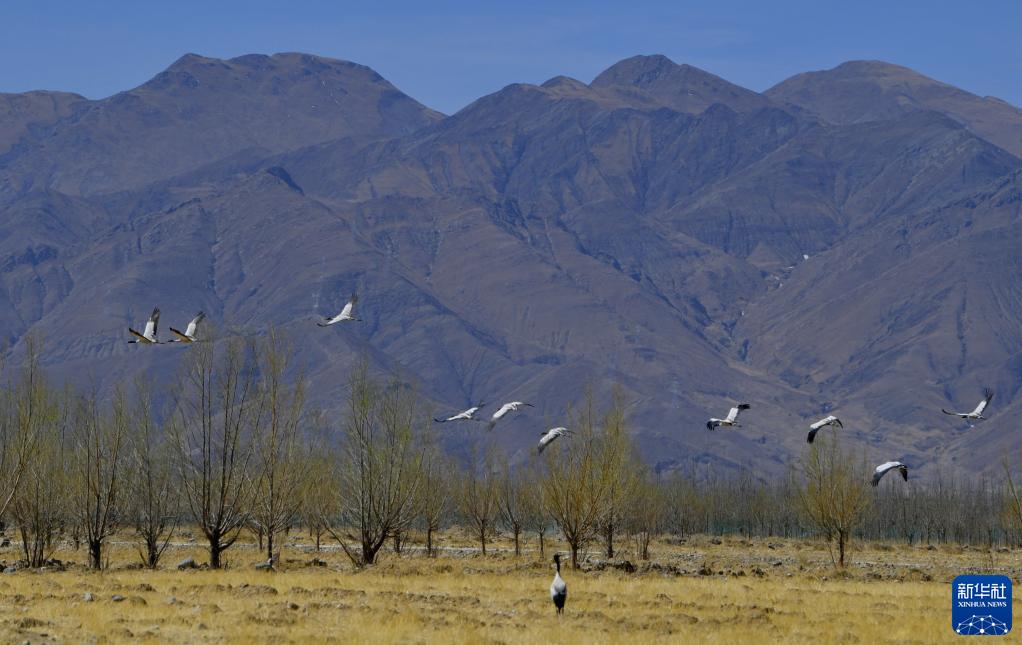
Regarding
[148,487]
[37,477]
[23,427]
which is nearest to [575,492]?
[148,487]

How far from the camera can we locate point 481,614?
32.2 m

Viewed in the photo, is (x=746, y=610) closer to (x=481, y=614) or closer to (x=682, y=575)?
(x=481, y=614)

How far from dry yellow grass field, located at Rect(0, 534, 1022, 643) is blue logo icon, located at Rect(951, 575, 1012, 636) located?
57cm

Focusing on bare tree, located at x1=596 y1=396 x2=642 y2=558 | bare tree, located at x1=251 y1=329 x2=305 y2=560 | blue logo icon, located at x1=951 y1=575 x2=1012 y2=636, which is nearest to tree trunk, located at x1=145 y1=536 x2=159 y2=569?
bare tree, located at x1=251 y1=329 x2=305 y2=560

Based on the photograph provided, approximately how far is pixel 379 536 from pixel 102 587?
58.3 ft

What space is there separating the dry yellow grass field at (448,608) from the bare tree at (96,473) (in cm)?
209

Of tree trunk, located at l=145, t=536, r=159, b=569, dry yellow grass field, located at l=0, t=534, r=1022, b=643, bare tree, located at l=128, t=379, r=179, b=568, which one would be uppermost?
bare tree, located at l=128, t=379, r=179, b=568

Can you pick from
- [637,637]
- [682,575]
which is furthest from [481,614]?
[682,575]

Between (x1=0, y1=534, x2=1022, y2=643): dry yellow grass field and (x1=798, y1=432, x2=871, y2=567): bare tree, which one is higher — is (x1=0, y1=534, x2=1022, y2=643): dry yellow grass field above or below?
below

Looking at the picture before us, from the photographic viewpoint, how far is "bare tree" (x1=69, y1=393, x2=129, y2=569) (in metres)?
46.1

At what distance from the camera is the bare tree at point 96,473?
46125 millimetres

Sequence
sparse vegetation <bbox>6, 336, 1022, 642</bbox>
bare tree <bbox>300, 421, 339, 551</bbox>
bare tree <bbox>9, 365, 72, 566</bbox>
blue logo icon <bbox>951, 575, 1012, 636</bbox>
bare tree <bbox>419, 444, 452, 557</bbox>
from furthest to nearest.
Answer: bare tree <bbox>419, 444, 452, 557</bbox>, bare tree <bbox>300, 421, 339, 551</bbox>, bare tree <bbox>9, 365, 72, 566</bbox>, blue logo icon <bbox>951, 575, 1012, 636</bbox>, sparse vegetation <bbox>6, 336, 1022, 642</bbox>

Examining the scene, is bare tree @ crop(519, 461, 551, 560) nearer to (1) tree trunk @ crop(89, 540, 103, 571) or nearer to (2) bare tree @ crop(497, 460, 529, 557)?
(2) bare tree @ crop(497, 460, 529, 557)

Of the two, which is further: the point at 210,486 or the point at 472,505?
the point at 472,505
